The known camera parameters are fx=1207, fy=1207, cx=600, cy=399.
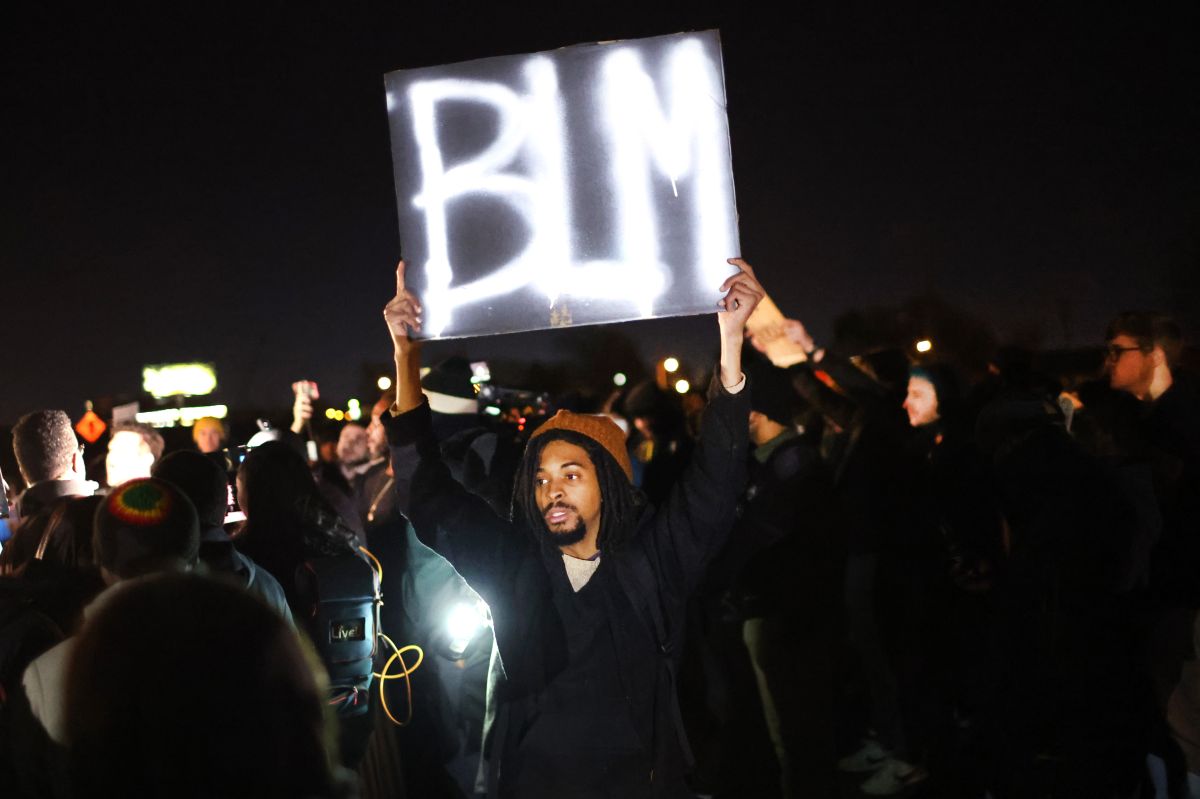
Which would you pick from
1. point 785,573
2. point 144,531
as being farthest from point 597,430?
point 785,573

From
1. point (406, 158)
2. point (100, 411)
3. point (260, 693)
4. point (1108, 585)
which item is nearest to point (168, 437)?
point (100, 411)

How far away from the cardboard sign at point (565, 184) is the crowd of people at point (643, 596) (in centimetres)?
20

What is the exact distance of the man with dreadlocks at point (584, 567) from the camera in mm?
3609

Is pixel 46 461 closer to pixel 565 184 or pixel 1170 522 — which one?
pixel 565 184

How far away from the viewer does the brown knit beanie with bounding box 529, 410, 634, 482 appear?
13.4 ft

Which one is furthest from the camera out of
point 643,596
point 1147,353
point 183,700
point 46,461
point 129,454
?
point 129,454

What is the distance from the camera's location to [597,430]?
4090 mm

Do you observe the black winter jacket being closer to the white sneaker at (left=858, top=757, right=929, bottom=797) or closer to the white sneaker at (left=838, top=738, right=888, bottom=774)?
the white sneaker at (left=858, top=757, right=929, bottom=797)

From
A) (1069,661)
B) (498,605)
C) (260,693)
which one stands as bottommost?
(1069,661)

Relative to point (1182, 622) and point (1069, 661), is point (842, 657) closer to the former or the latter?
point (1069, 661)

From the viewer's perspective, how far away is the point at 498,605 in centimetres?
381

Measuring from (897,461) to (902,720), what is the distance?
1622 millimetres

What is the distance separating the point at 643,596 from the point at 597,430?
0.64 metres

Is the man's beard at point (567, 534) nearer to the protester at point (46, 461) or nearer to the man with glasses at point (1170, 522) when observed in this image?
the protester at point (46, 461)
